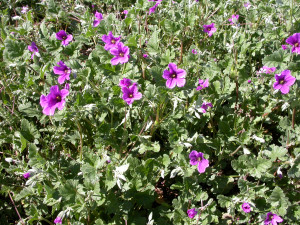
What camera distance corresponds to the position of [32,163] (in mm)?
2625

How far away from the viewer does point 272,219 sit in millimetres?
2604

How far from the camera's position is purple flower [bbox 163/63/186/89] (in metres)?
2.63

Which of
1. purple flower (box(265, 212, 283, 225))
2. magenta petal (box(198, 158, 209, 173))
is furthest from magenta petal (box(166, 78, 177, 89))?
purple flower (box(265, 212, 283, 225))

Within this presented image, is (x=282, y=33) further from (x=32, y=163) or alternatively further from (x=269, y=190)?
(x=32, y=163)

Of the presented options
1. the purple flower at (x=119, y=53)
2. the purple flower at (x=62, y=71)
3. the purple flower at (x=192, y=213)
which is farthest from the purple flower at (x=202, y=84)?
the purple flower at (x=62, y=71)

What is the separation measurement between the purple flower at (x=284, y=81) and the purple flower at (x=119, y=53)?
138 cm

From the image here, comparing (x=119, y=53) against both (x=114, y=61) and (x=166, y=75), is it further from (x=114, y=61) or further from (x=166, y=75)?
(x=166, y=75)

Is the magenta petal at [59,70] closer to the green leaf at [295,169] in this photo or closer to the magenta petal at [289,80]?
the magenta petal at [289,80]

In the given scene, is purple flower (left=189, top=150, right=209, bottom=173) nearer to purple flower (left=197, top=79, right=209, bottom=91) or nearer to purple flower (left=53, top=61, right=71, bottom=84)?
purple flower (left=197, top=79, right=209, bottom=91)

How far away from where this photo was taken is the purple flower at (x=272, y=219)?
255cm

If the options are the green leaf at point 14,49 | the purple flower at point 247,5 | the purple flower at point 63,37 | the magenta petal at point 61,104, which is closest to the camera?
the magenta petal at point 61,104

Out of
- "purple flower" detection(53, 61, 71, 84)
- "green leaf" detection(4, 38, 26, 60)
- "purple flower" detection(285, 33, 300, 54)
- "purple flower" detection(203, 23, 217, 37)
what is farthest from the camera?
"purple flower" detection(203, 23, 217, 37)

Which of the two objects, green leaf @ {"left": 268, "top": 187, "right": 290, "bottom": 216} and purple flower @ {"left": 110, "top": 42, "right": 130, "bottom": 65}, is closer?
green leaf @ {"left": 268, "top": 187, "right": 290, "bottom": 216}

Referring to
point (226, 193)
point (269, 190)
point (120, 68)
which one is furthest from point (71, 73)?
point (269, 190)
